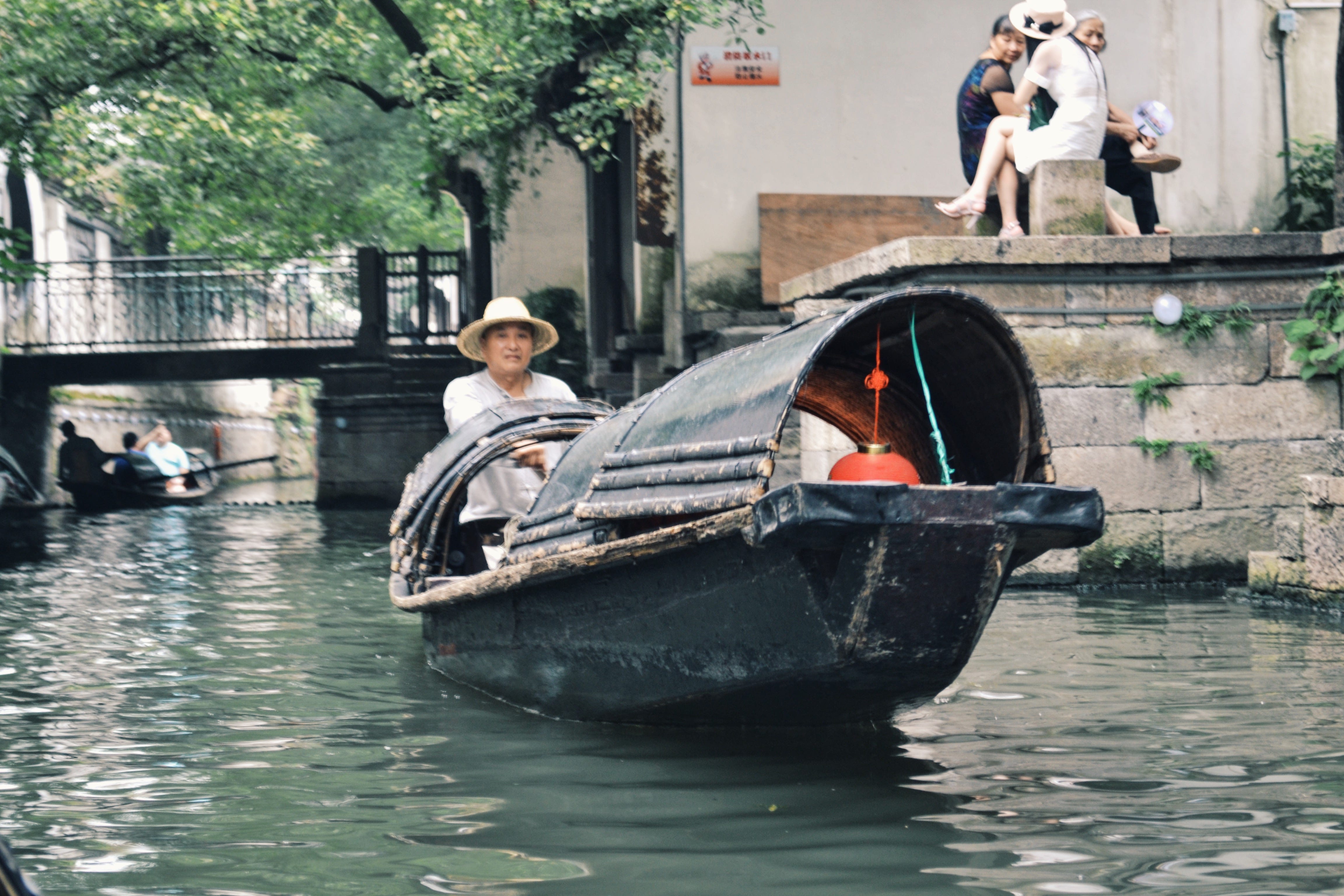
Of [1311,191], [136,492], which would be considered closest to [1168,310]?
[1311,191]

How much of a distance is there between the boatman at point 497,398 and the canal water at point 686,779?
0.72 metres

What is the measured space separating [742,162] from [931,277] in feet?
11.6

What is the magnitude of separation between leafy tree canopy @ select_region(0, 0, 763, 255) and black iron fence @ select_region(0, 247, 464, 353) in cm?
243

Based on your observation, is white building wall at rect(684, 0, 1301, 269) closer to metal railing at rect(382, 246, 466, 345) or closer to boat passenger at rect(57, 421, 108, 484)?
metal railing at rect(382, 246, 466, 345)

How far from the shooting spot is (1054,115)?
24.5ft

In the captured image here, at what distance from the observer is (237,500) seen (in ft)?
76.3

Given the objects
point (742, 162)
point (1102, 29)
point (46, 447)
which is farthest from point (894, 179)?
point (46, 447)

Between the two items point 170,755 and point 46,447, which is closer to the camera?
point 170,755

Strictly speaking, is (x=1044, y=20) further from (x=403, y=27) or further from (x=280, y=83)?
(x=280, y=83)

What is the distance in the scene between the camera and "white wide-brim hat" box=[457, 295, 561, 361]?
602 cm

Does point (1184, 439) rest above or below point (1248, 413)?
below

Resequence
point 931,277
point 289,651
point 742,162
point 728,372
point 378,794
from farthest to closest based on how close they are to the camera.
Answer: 1. point 742,162
2. point 931,277
3. point 289,651
4. point 728,372
5. point 378,794

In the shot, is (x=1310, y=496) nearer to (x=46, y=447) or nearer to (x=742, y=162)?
(x=742, y=162)

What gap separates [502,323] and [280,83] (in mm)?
10472
